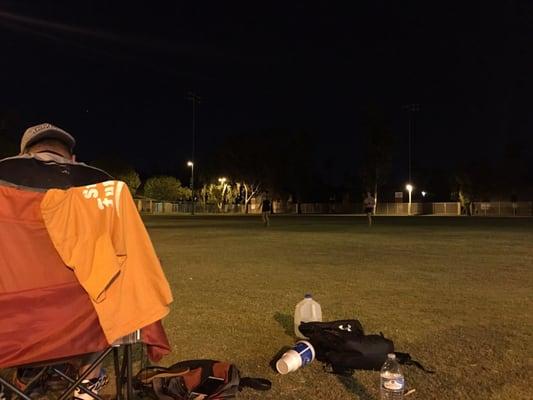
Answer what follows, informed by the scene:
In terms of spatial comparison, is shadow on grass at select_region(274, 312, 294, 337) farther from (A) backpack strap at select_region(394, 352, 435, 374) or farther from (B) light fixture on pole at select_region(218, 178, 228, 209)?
(B) light fixture on pole at select_region(218, 178, 228, 209)

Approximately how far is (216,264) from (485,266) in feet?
17.9

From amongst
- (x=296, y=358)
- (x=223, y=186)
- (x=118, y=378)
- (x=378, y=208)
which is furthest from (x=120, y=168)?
(x=118, y=378)

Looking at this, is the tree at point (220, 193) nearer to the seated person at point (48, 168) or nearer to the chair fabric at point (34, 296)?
the seated person at point (48, 168)

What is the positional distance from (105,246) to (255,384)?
2.00m

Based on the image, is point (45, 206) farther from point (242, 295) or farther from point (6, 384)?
point (242, 295)

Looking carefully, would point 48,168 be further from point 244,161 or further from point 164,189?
point 164,189

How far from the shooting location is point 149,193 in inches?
3497

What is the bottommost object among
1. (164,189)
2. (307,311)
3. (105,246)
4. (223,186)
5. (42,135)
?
(307,311)

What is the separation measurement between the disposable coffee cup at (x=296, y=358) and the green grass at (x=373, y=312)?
0.19ft

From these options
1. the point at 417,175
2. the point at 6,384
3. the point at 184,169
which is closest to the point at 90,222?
the point at 6,384

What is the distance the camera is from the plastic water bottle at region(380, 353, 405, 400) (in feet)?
11.7

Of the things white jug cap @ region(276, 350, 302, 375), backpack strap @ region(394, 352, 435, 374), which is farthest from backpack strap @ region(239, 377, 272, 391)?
backpack strap @ region(394, 352, 435, 374)

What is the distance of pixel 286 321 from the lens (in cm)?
605

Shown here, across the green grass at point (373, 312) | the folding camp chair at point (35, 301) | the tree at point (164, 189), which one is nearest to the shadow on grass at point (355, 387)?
the green grass at point (373, 312)
